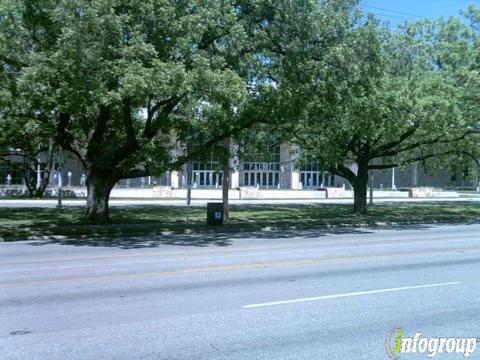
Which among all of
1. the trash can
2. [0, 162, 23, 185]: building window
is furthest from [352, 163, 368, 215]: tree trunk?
[0, 162, 23, 185]: building window

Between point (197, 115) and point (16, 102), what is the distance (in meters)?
6.77

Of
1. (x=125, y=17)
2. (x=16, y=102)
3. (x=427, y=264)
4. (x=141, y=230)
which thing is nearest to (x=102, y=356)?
(x=427, y=264)

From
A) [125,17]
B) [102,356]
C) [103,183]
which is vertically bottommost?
[102,356]

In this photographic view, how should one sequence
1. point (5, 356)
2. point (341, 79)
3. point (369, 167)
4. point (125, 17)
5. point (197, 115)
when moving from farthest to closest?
1. point (369, 167)
2. point (197, 115)
3. point (341, 79)
4. point (125, 17)
5. point (5, 356)

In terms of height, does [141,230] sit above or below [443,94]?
below

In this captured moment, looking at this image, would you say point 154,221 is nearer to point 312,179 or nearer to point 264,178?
point 264,178

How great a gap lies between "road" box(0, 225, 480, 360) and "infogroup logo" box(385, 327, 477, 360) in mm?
113

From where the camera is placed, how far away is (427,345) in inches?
248

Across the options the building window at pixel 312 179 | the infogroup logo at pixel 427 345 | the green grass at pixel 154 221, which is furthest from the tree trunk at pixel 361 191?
the building window at pixel 312 179

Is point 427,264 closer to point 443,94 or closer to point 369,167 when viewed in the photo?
point 443,94

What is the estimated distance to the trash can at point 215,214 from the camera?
23.6 m

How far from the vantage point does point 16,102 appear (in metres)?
18.2

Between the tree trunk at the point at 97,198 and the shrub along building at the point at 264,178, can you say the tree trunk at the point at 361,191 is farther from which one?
the shrub along building at the point at 264,178

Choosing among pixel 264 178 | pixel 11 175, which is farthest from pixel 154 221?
pixel 264 178
